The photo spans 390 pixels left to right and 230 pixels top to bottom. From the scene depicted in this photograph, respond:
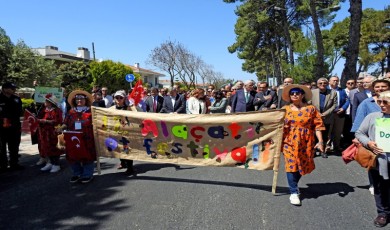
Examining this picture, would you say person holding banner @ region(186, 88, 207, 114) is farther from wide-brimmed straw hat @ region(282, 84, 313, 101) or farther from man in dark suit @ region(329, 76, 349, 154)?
wide-brimmed straw hat @ region(282, 84, 313, 101)

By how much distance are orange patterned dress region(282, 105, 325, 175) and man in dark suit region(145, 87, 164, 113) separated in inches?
219

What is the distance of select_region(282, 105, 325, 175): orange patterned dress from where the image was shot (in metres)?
4.22

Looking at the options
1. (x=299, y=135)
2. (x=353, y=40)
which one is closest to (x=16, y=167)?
(x=299, y=135)

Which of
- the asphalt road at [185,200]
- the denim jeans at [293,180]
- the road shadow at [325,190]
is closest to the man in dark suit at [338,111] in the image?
the asphalt road at [185,200]

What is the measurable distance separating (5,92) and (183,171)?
4.04 metres

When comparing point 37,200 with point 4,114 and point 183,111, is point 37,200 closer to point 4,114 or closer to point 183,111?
point 4,114

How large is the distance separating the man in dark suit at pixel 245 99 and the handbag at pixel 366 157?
13.6 ft

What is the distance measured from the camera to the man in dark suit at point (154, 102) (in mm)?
9312

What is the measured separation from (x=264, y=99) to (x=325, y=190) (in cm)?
330

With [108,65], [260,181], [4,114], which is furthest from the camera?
[108,65]

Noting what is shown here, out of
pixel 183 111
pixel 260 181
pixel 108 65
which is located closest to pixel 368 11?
pixel 108 65

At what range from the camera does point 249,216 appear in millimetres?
3893

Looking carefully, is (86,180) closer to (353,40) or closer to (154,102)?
(154,102)

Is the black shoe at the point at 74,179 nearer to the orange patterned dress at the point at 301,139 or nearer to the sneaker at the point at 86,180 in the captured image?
the sneaker at the point at 86,180
